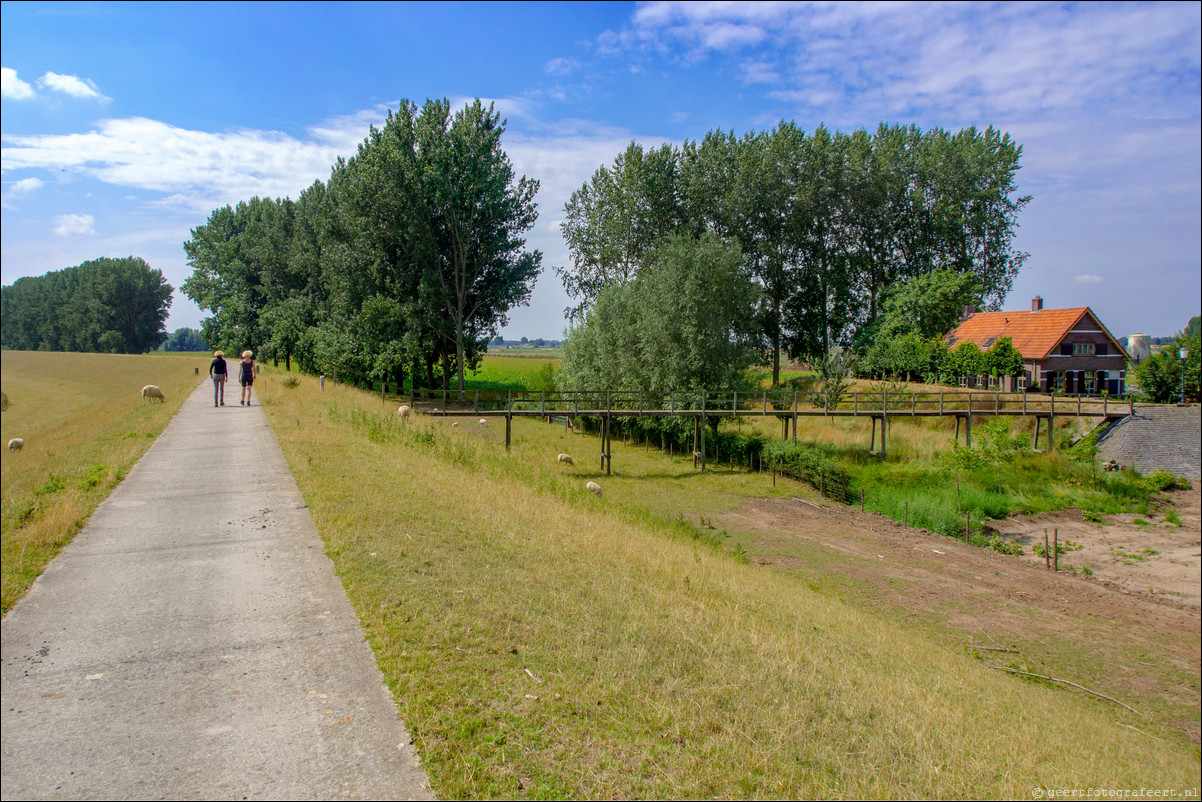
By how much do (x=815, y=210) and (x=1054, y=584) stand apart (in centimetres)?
3956

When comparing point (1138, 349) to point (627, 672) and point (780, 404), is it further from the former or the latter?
point (780, 404)

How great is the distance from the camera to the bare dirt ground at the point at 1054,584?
11.7 feet

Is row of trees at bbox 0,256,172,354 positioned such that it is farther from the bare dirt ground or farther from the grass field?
the bare dirt ground

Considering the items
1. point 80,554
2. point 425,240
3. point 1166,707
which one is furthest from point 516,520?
point 425,240

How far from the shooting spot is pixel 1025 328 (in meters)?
43.8

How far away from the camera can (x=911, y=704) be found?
6.09m

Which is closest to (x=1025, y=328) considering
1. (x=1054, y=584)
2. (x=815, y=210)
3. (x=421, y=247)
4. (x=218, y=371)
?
(x=815, y=210)

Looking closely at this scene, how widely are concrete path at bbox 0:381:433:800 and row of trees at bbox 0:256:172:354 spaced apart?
2.10 metres

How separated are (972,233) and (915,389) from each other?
18127mm

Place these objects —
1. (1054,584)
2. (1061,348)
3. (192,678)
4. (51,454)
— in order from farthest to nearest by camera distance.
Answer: (1061,348)
(1054,584)
(192,678)
(51,454)

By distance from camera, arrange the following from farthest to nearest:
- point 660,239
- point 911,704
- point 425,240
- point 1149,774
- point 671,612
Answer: point 660,239
point 425,240
point 671,612
point 911,704
point 1149,774

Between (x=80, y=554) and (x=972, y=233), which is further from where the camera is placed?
(x=972, y=233)

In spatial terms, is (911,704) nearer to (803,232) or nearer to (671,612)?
(671,612)

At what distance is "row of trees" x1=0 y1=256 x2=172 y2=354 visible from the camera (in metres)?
2.86
